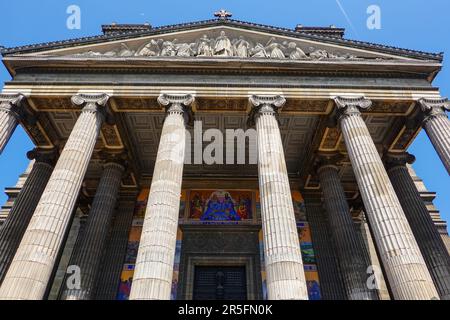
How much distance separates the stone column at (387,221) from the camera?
9.56m

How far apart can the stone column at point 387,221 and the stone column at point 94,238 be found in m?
10.6

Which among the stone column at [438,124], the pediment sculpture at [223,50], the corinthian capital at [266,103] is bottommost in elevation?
the stone column at [438,124]

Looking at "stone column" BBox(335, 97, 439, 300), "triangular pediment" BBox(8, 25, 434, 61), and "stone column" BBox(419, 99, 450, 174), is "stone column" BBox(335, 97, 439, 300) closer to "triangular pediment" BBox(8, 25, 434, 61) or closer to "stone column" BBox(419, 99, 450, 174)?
"stone column" BBox(419, 99, 450, 174)

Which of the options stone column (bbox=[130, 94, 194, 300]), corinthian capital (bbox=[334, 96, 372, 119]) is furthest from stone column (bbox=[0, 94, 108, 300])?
corinthian capital (bbox=[334, 96, 372, 119])

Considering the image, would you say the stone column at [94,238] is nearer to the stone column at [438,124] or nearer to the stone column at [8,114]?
the stone column at [8,114]

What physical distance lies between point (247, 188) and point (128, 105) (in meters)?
8.06

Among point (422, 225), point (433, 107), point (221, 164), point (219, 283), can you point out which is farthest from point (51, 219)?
point (433, 107)

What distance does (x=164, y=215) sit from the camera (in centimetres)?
1080

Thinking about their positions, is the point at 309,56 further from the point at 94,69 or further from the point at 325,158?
the point at 94,69

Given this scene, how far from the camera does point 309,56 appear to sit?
15.7 m

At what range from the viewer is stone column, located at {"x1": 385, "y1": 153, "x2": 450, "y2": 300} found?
13.6 meters

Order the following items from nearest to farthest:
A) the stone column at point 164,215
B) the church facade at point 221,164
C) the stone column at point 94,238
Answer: the stone column at point 164,215
the church facade at point 221,164
the stone column at point 94,238

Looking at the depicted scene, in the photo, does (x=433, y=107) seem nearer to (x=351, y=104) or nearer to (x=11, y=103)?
(x=351, y=104)

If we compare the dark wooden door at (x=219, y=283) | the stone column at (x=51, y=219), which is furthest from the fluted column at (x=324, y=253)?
the stone column at (x=51, y=219)
